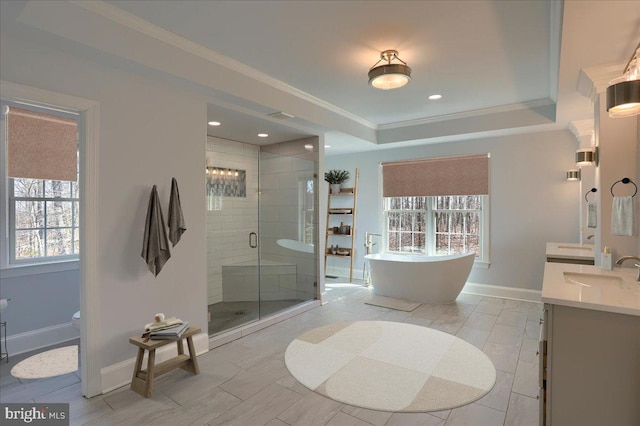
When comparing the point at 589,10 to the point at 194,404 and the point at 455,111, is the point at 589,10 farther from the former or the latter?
the point at 194,404

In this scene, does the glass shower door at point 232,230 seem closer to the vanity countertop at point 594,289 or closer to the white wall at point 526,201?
the vanity countertop at point 594,289

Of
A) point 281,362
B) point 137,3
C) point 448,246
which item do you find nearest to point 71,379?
point 281,362

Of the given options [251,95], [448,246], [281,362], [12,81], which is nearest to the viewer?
[12,81]

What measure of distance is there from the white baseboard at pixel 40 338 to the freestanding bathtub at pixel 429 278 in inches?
159

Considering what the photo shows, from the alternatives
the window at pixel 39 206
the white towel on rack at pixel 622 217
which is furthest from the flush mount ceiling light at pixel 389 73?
the window at pixel 39 206

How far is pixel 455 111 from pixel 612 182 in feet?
7.92

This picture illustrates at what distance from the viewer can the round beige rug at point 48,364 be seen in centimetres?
290

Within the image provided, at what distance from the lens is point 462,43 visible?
2.83 m

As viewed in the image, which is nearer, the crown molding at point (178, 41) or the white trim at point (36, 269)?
the crown molding at point (178, 41)

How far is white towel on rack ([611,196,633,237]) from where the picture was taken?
8.45 feet

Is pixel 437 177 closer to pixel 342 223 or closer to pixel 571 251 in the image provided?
pixel 342 223

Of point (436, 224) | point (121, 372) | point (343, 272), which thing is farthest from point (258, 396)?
point (343, 272)

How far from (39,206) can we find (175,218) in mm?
1960

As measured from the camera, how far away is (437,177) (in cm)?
571
